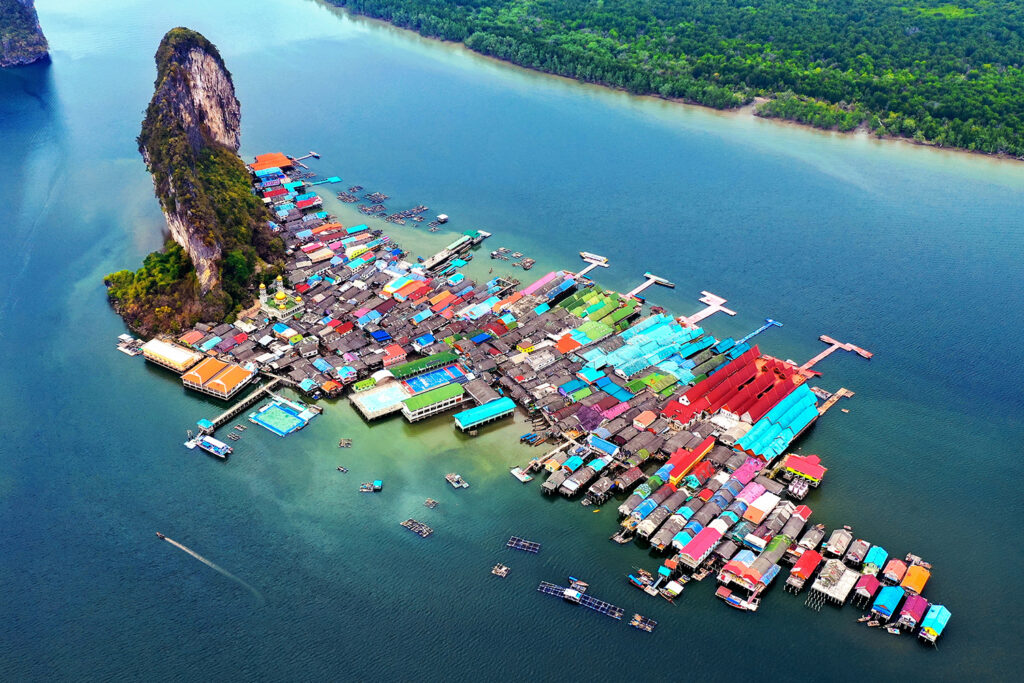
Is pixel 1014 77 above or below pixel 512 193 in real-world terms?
above

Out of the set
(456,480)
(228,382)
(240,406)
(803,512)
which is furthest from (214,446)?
(803,512)

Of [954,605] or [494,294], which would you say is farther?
[494,294]

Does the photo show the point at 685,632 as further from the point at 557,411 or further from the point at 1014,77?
the point at 1014,77

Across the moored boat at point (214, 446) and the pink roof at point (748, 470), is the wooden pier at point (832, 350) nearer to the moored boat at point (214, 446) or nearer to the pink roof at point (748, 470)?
the pink roof at point (748, 470)

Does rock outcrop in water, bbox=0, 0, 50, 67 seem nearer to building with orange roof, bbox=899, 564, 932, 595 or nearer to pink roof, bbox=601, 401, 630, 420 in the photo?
pink roof, bbox=601, 401, 630, 420

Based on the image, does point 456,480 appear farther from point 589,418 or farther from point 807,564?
point 807,564

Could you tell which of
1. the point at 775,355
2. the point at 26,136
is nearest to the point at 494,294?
the point at 775,355

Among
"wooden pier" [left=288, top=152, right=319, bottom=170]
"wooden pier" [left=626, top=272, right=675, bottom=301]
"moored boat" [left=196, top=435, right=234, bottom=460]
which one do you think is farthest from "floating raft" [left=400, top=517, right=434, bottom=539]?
"wooden pier" [left=288, top=152, right=319, bottom=170]
